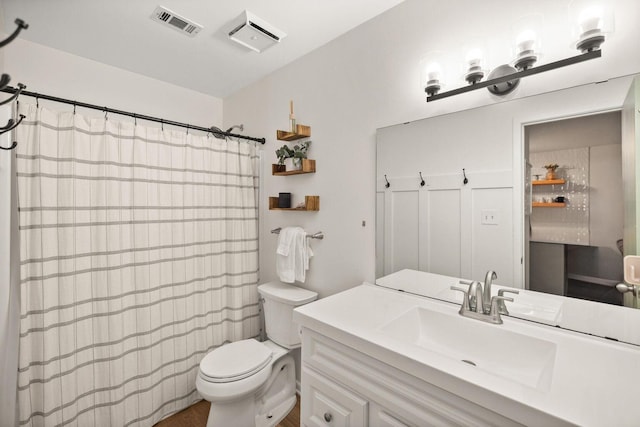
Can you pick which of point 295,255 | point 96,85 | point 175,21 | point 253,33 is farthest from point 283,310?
point 96,85

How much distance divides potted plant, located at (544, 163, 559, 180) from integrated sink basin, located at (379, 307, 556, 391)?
1.98 ft

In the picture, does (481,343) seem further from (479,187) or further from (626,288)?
(479,187)

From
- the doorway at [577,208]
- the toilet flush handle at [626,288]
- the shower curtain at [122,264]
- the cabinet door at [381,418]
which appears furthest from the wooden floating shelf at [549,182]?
the shower curtain at [122,264]

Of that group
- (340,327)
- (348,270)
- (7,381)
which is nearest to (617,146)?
(340,327)

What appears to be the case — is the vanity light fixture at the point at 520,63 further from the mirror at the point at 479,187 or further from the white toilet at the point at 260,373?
the white toilet at the point at 260,373

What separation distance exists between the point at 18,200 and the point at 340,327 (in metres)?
1.64

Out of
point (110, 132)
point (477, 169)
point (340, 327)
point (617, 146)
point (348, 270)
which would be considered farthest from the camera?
point (348, 270)

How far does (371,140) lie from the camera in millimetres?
1664

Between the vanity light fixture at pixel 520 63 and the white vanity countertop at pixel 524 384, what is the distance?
96 centimetres

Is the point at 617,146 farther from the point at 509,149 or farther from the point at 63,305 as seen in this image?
the point at 63,305

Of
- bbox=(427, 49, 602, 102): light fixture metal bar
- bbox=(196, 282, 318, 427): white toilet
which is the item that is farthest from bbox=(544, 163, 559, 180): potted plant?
bbox=(196, 282, 318, 427): white toilet

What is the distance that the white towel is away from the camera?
1936 mm

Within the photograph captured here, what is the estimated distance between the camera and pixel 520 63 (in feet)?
3.60

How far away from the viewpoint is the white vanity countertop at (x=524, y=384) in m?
0.68
